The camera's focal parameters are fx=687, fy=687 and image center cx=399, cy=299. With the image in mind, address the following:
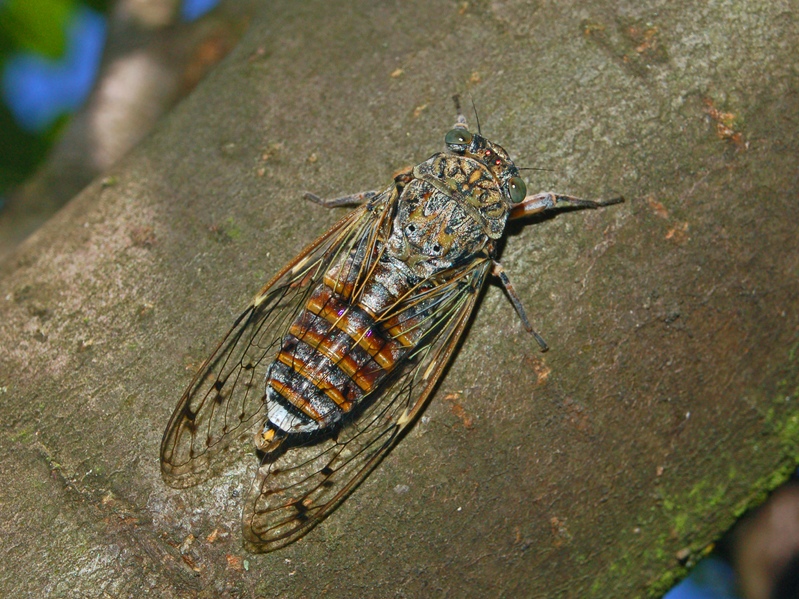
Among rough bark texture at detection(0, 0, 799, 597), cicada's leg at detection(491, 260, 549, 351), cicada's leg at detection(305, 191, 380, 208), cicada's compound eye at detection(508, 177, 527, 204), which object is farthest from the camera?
cicada's compound eye at detection(508, 177, 527, 204)

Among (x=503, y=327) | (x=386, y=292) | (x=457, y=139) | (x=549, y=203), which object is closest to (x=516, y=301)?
(x=503, y=327)

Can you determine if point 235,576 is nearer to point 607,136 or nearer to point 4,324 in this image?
point 4,324

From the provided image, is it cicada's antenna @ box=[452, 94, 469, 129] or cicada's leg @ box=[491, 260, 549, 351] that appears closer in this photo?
cicada's leg @ box=[491, 260, 549, 351]

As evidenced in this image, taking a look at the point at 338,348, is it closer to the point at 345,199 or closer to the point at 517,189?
the point at 345,199

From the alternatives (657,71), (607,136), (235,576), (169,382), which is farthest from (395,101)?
(235,576)

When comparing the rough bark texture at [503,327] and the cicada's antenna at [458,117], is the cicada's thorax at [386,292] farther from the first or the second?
the rough bark texture at [503,327]

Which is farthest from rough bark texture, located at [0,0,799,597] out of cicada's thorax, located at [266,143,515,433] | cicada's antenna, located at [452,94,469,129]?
cicada's thorax, located at [266,143,515,433]

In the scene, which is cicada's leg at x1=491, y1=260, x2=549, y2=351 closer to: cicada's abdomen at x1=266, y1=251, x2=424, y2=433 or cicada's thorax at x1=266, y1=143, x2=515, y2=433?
cicada's thorax at x1=266, y1=143, x2=515, y2=433
